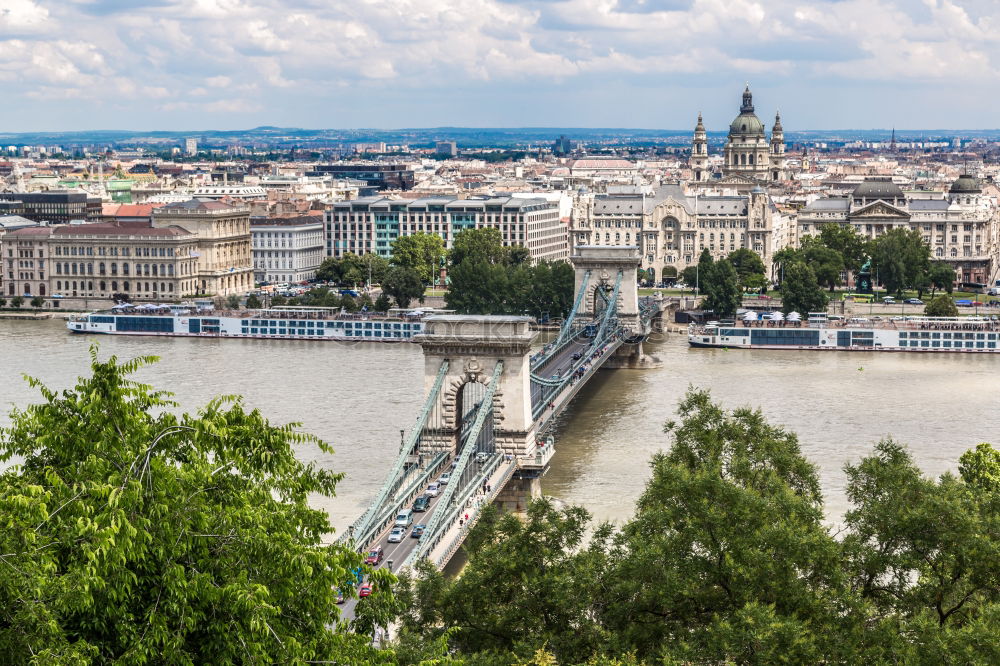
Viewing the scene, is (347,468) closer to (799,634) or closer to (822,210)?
(799,634)

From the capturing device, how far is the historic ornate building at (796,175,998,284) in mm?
79875

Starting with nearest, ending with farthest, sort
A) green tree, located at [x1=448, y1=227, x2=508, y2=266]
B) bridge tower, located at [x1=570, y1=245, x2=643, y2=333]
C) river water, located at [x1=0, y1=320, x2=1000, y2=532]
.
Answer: river water, located at [x1=0, y1=320, x2=1000, y2=532] → bridge tower, located at [x1=570, y1=245, x2=643, y2=333] → green tree, located at [x1=448, y1=227, x2=508, y2=266]

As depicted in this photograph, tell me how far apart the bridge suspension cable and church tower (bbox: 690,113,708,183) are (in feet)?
263

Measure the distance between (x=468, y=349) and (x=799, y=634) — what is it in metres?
15.3

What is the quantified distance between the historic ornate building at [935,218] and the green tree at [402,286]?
27245 millimetres

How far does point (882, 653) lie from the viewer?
559 inches

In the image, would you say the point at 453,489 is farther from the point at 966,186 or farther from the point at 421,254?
the point at 966,186

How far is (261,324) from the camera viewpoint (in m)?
59.2

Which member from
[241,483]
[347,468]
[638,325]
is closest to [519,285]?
[638,325]

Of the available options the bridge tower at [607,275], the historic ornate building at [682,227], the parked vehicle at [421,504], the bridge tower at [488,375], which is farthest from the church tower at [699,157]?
the parked vehicle at [421,504]

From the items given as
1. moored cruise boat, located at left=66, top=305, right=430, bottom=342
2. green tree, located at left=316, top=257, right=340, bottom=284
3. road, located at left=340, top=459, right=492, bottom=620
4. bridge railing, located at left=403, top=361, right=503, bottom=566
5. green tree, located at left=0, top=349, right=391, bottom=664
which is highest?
green tree, located at left=0, top=349, right=391, bottom=664

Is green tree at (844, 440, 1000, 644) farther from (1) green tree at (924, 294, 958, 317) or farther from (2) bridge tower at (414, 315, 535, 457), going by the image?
(1) green tree at (924, 294, 958, 317)

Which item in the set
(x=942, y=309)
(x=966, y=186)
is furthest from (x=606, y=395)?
(x=966, y=186)

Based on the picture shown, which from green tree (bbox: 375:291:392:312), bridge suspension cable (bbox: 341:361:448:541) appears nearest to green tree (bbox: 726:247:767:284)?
green tree (bbox: 375:291:392:312)
